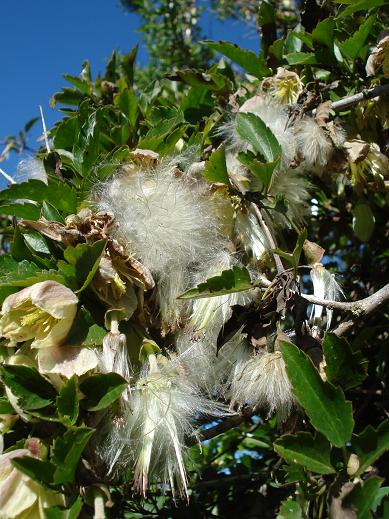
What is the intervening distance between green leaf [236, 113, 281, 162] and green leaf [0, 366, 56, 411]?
622 mm

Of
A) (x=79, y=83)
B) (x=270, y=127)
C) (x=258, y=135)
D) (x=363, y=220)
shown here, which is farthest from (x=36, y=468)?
(x=79, y=83)

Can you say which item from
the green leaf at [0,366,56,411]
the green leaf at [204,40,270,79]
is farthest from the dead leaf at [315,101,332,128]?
the green leaf at [0,366,56,411]

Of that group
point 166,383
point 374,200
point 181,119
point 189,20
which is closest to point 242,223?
point 181,119

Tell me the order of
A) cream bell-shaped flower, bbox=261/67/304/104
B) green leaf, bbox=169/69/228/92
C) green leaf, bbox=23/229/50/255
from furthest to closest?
1. green leaf, bbox=169/69/228/92
2. cream bell-shaped flower, bbox=261/67/304/104
3. green leaf, bbox=23/229/50/255

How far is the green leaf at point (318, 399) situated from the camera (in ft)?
2.78

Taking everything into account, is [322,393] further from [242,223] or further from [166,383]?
[242,223]

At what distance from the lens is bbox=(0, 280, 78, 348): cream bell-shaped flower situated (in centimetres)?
93

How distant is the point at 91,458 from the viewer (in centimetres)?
94

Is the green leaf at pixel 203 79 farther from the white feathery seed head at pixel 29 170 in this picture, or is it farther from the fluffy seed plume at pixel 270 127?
the white feathery seed head at pixel 29 170

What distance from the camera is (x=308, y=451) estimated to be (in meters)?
0.86

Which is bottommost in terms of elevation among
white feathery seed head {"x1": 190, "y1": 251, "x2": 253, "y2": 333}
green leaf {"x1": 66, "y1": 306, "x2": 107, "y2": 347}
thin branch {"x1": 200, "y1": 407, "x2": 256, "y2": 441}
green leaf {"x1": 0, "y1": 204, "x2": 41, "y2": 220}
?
thin branch {"x1": 200, "y1": 407, "x2": 256, "y2": 441}

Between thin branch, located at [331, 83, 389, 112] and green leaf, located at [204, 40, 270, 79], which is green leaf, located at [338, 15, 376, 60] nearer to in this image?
thin branch, located at [331, 83, 389, 112]

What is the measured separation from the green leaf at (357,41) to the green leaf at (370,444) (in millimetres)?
860

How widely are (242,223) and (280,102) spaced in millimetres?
364
